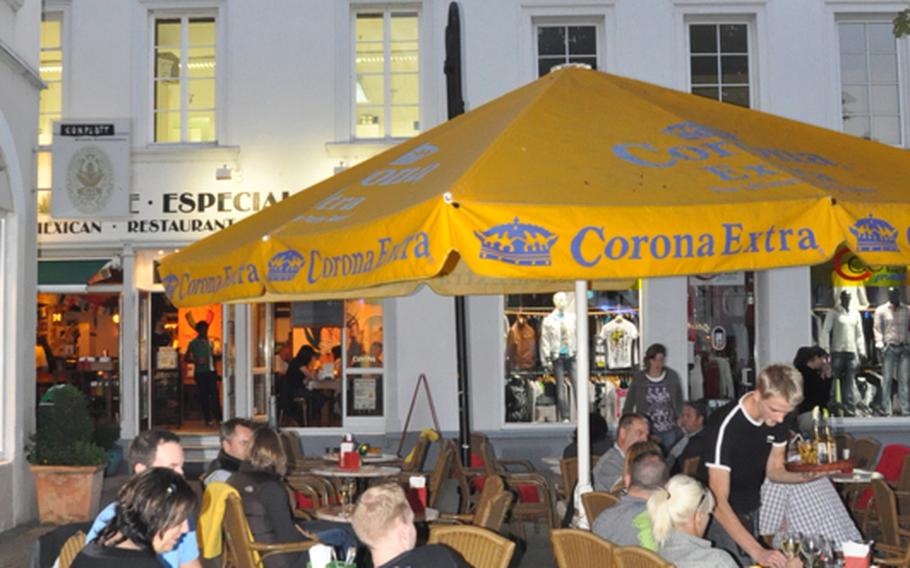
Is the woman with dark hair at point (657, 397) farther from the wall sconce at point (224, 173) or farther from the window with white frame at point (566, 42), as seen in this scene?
the wall sconce at point (224, 173)

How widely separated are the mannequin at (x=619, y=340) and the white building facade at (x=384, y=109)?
0.11 metres

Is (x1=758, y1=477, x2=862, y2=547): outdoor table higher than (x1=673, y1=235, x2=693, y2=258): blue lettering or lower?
lower

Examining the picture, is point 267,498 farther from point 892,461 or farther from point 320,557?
point 892,461

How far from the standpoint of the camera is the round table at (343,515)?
Result: 791cm

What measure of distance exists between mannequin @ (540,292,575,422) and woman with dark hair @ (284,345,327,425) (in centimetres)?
330

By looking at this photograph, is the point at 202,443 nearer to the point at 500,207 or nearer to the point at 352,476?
the point at 352,476

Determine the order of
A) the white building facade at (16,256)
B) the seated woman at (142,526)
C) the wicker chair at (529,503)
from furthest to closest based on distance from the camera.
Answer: the white building facade at (16,256) → the wicker chair at (529,503) → the seated woman at (142,526)

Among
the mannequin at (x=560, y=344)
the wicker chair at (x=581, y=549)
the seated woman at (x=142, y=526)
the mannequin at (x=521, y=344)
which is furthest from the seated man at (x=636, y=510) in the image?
the mannequin at (x=560, y=344)

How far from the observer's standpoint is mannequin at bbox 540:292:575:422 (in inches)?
651

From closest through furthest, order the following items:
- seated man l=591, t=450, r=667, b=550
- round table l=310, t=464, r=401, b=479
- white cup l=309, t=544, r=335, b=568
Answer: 1. white cup l=309, t=544, r=335, b=568
2. seated man l=591, t=450, r=667, b=550
3. round table l=310, t=464, r=401, b=479

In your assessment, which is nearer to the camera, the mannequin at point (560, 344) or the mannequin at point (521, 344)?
the mannequin at point (521, 344)

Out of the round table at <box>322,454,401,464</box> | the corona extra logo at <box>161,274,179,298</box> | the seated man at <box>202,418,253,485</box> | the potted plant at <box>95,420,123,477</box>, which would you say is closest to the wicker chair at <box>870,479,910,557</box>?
the seated man at <box>202,418,253,485</box>

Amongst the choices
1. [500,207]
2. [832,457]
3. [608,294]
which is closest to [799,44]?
[608,294]

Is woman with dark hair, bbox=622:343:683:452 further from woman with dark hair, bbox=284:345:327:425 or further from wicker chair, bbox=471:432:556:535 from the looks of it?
woman with dark hair, bbox=284:345:327:425
